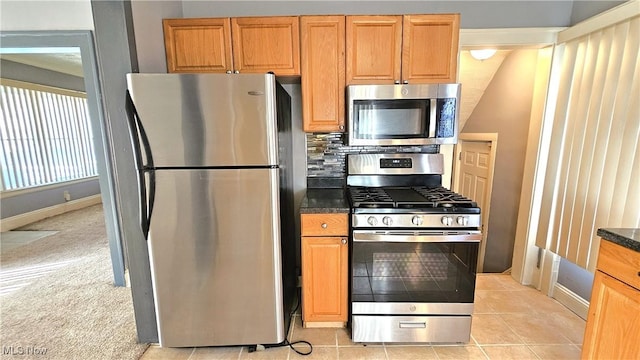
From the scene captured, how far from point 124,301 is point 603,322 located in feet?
10.3

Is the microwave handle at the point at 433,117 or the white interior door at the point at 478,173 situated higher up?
the microwave handle at the point at 433,117

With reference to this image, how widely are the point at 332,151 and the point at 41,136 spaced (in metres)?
5.45

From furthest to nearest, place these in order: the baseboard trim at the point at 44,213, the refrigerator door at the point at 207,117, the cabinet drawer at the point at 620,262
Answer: the baseboard trim at the point at 44,213 → the refrigerator door at the point at 207,117 → the cabinet drawer at the point at 620,262

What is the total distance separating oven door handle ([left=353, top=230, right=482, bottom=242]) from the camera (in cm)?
160

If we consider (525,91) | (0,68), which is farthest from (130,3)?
(0,68)

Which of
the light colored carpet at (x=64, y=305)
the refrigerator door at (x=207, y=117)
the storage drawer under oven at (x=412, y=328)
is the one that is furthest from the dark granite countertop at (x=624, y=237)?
the light colored carpet at (x=64, y=305)

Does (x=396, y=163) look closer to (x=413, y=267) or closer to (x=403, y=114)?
(x=403, y=114)

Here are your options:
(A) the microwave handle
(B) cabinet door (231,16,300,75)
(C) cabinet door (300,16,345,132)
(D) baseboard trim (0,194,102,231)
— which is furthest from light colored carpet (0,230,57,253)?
→ (A) the microwave handle

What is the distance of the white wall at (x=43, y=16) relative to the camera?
2.15 m

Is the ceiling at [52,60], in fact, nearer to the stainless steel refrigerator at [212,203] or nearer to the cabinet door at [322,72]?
the stainless steel refrigerator at [212,203]

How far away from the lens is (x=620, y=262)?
1170 millimetres

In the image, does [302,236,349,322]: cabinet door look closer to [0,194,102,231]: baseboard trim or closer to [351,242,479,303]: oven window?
[351,242,479,303]: oven window

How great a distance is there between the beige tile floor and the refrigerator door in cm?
125

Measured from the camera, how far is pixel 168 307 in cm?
162
